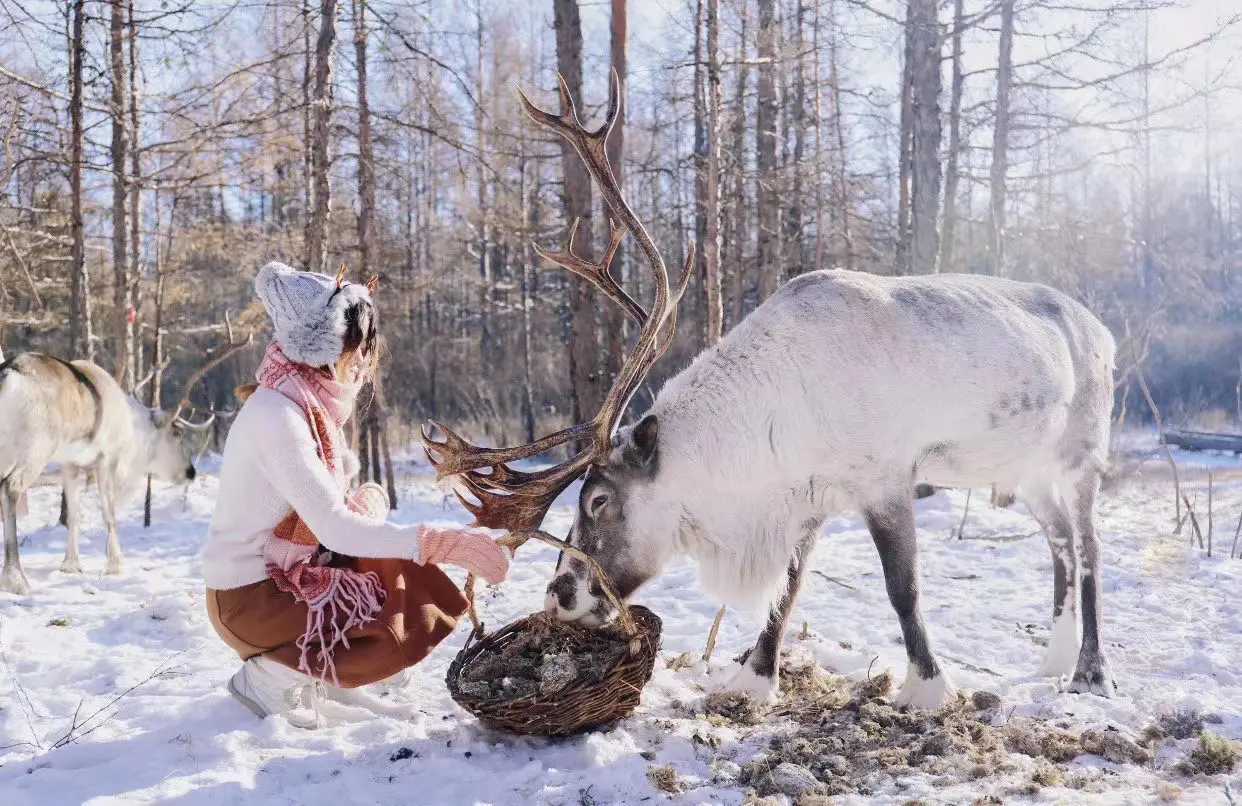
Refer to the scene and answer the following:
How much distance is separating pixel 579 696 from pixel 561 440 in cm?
87

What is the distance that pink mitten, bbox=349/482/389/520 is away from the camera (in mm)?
3063

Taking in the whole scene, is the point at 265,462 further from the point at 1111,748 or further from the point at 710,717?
the point at 1111,748

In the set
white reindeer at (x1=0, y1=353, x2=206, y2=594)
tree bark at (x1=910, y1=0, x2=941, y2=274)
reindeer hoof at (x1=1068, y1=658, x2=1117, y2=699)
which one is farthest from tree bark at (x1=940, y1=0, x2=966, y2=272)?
white reindeer at (x1=0, y1=353, x2=206, y2=594)

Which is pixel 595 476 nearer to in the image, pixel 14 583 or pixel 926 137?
pixel 14 583

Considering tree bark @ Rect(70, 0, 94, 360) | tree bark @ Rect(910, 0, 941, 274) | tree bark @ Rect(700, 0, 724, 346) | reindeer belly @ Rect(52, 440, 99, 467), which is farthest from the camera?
tree bark @ Rect(910, 0, 941, 274)

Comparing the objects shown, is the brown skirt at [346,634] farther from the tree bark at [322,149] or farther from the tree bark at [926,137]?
the tree bark at [926,137]

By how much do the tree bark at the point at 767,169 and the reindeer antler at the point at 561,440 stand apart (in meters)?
8.54

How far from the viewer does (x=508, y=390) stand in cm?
1886

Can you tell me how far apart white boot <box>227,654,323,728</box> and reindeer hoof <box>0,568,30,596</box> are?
110 inches

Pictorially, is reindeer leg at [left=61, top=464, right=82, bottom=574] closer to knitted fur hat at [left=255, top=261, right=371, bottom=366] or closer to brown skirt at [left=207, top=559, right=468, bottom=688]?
brown skirt at [left=207, top=559, right=468, bottom=688]

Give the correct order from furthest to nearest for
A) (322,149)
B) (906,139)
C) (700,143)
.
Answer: (700,143)
(906,139)
(322,149)

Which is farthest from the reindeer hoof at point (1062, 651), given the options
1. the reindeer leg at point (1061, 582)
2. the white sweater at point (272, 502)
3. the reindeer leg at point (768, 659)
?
the white sweater at point (272, 502)

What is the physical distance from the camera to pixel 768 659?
3.37 m

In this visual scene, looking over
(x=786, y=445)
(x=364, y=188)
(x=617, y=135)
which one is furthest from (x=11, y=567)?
(x=617, y=135)
